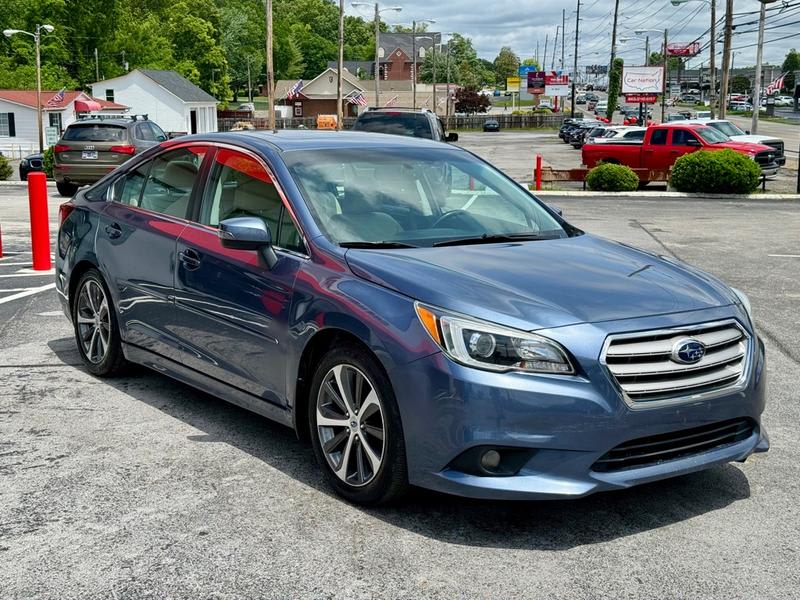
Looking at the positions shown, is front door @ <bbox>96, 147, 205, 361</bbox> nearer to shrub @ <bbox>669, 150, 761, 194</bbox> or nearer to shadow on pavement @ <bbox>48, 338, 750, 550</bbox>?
shadow on pavement @ <bbox>48, 338, 750, 550</bbox>

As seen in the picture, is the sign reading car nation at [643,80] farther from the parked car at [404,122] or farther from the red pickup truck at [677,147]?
the parked car at [404,122]

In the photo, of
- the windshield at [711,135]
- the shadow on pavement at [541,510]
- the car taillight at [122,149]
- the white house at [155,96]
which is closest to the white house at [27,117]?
the white house at [155,96]

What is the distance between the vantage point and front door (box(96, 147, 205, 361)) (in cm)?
634

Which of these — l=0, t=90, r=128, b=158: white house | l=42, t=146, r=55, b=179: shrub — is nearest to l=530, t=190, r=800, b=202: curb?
l=42, t=146, r=55, b=179: shrub

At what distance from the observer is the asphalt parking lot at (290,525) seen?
13.4ft

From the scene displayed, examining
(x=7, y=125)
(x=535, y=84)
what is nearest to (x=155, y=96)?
(x=7, y=125)

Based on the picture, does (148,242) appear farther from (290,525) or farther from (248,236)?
(290,525)

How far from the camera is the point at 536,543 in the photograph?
449cm

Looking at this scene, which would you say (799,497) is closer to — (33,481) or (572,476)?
(572,476)

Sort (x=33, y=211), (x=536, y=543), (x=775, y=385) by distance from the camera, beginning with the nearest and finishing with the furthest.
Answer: (x=536, y=543), (x=775, y=385), (x=33, y=211)

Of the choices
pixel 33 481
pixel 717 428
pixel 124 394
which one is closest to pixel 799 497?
pixel 717 428

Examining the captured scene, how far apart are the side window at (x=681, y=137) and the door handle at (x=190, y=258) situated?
1034 inches

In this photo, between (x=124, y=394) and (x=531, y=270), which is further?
(x=124, y=394)

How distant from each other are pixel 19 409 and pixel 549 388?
3.70 metres
